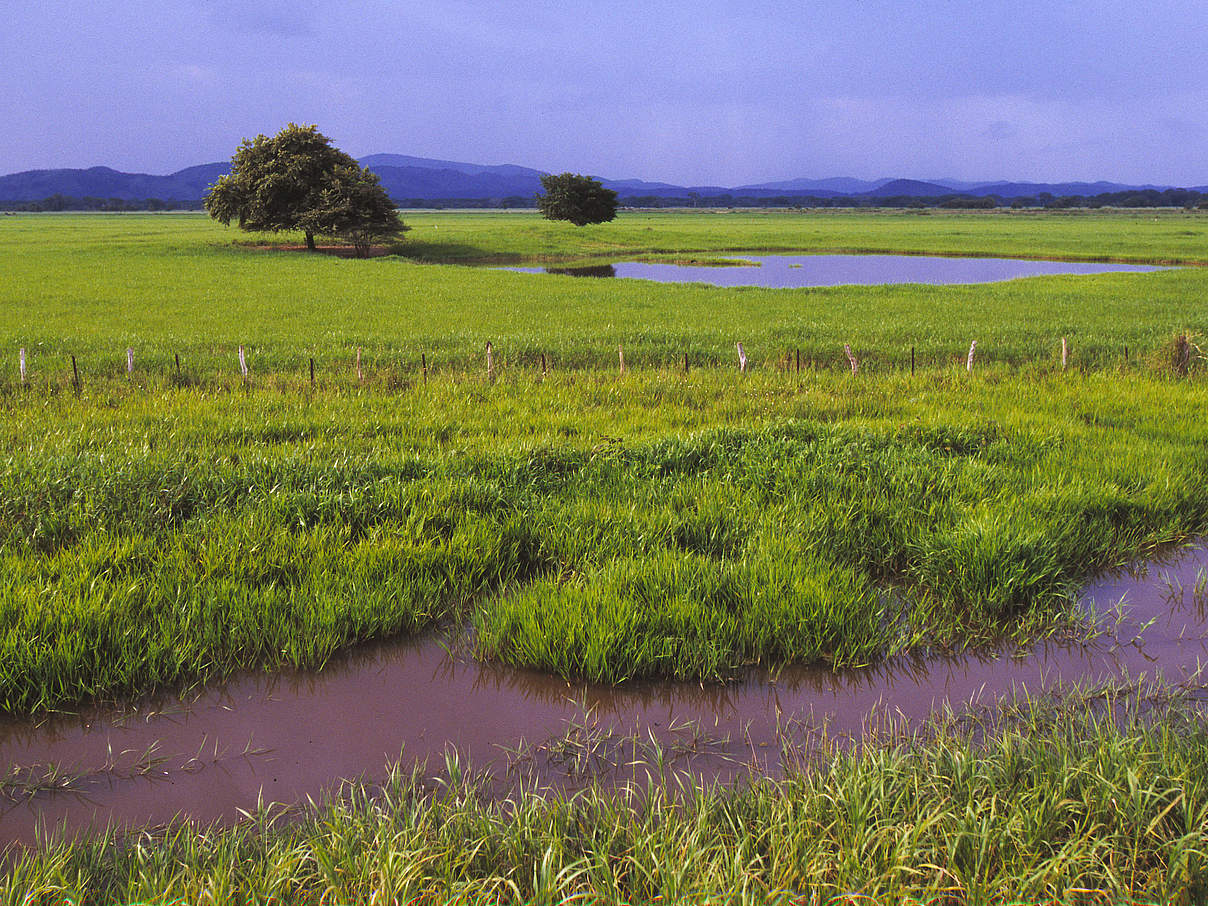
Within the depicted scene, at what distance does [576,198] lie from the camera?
251 feet

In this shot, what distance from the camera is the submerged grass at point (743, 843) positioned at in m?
2.68

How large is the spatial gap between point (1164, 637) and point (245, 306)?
88.0 feet

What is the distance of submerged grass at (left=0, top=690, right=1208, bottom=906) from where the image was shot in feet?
8.79

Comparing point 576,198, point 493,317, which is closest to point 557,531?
point 493,317

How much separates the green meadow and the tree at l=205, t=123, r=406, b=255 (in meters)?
36.6

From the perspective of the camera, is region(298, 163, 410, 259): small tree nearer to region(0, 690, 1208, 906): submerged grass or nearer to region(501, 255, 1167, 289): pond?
region(501, 255, 1167, 289): pond

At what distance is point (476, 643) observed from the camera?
15.9ft

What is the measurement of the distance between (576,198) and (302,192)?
104 feet

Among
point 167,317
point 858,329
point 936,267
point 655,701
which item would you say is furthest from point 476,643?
point 936,267

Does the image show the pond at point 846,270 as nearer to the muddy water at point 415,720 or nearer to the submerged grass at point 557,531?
the submerged grass at point 557,531

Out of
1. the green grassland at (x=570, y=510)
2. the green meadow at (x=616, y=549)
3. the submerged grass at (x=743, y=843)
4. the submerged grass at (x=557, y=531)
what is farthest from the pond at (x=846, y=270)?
the submerged grass at (x=743, y=843)

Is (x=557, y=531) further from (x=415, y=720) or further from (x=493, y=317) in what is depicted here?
(x=493, y=317)

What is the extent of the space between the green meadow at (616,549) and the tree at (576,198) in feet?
214

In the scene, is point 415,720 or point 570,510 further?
point 570,510
